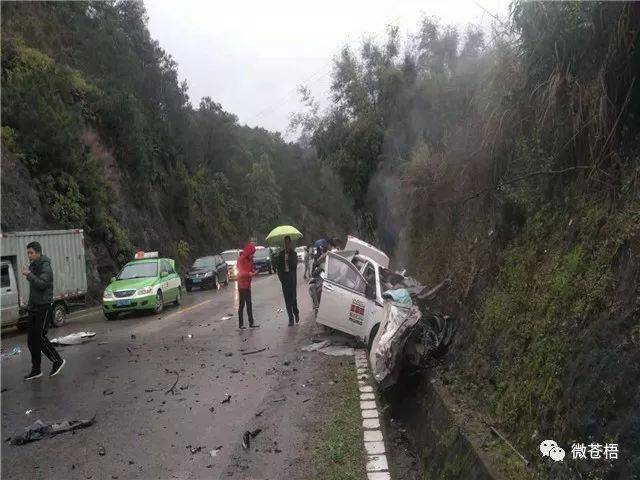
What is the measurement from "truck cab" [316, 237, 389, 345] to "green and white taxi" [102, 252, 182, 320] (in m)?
7.56

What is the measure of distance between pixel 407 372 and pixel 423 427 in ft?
3.97

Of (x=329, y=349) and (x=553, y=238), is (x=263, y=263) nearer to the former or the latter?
(x=329, y=349)

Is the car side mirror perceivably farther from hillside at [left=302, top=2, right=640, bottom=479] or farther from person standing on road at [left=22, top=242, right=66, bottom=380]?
person standing on road at [left=22, top=242, right=66, bottom=380]

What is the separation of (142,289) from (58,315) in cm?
227

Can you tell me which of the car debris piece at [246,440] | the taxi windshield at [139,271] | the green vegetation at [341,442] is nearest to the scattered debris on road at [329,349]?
the green vegetation at [341,442]

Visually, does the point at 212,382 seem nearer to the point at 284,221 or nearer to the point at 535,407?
the point at 535,407

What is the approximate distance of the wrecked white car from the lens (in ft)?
23.0

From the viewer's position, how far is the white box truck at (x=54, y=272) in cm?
1520

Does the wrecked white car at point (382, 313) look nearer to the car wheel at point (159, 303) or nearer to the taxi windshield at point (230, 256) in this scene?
the car wheel at point (159, 303)

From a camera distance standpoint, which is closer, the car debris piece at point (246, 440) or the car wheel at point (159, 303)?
the car debris piece at point (246, 440)

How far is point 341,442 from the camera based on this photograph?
596 cm

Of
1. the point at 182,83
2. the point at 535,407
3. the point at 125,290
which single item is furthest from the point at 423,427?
the point at 182,83

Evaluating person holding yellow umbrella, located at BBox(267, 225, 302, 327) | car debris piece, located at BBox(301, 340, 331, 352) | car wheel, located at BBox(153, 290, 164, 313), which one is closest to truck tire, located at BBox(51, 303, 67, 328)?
car wheel, located at BBox(153, 290, 164, 313)

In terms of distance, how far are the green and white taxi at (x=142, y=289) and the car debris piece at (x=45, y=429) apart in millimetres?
10481
